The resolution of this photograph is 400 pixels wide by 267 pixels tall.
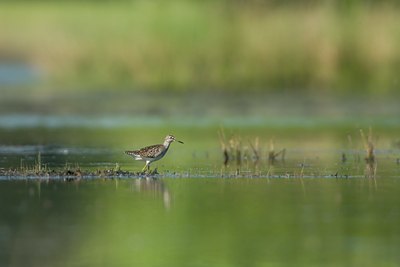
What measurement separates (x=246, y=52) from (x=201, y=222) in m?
19.8

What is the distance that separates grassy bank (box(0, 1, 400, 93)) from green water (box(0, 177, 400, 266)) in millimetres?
15505

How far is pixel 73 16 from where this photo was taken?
2151 inches

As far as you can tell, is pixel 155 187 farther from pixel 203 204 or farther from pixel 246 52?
pixel 246 52

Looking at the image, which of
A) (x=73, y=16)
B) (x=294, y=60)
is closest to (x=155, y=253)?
(x=294, y=60)

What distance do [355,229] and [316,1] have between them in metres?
21.5

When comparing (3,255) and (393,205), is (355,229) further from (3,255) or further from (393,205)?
(3,255)

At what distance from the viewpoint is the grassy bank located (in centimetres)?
3028

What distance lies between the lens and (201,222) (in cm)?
1199

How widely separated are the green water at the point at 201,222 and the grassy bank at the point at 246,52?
15505mm

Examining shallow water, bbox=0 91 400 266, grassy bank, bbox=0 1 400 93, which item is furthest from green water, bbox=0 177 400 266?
grassy bank, bbox=0 1 400 93

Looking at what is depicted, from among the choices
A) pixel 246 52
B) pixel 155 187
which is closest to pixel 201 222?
pixel 155 187

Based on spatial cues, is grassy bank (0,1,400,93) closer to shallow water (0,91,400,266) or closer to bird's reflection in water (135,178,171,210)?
shallow water (0,91,400,266)

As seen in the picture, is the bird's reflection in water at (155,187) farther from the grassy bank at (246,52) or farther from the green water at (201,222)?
the grassy bank at (246,52)

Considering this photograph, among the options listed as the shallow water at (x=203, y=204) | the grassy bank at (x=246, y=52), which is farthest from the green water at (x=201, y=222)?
the grassy bank at (x=246, y=52)
